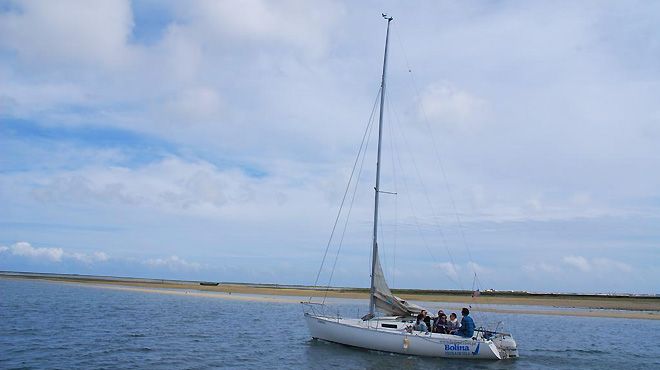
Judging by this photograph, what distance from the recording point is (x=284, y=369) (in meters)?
25.0

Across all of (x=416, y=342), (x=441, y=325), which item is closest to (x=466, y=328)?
(x=441, y=325)

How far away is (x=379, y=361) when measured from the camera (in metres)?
27.2

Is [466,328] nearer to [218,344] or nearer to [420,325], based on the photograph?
[420,325]

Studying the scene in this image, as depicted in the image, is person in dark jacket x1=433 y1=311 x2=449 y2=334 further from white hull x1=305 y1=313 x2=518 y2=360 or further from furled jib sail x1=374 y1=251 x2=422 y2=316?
furled jib sail x1=374 y1=251 x2=422 y2=316

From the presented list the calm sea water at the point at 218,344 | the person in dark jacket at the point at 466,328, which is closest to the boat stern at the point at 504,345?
the calm sea water at the point at 218,344

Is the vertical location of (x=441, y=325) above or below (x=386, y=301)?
below

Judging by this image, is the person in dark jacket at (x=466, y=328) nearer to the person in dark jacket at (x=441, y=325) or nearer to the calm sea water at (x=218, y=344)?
the person in dark jacket at (x=441, y=325)

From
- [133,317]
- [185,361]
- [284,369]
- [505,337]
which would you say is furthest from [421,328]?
[133,317]

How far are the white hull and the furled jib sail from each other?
0.84m

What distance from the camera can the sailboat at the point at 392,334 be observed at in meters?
27.5

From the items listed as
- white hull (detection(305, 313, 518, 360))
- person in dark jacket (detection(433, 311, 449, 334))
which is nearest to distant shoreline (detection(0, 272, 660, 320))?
person in dark jacket (detection(433, 311, 449, 334))

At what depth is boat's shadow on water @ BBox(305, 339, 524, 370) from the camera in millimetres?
26266

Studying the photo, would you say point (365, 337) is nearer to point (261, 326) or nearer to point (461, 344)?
point (461, 344)

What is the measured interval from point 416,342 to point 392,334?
1.20 m
